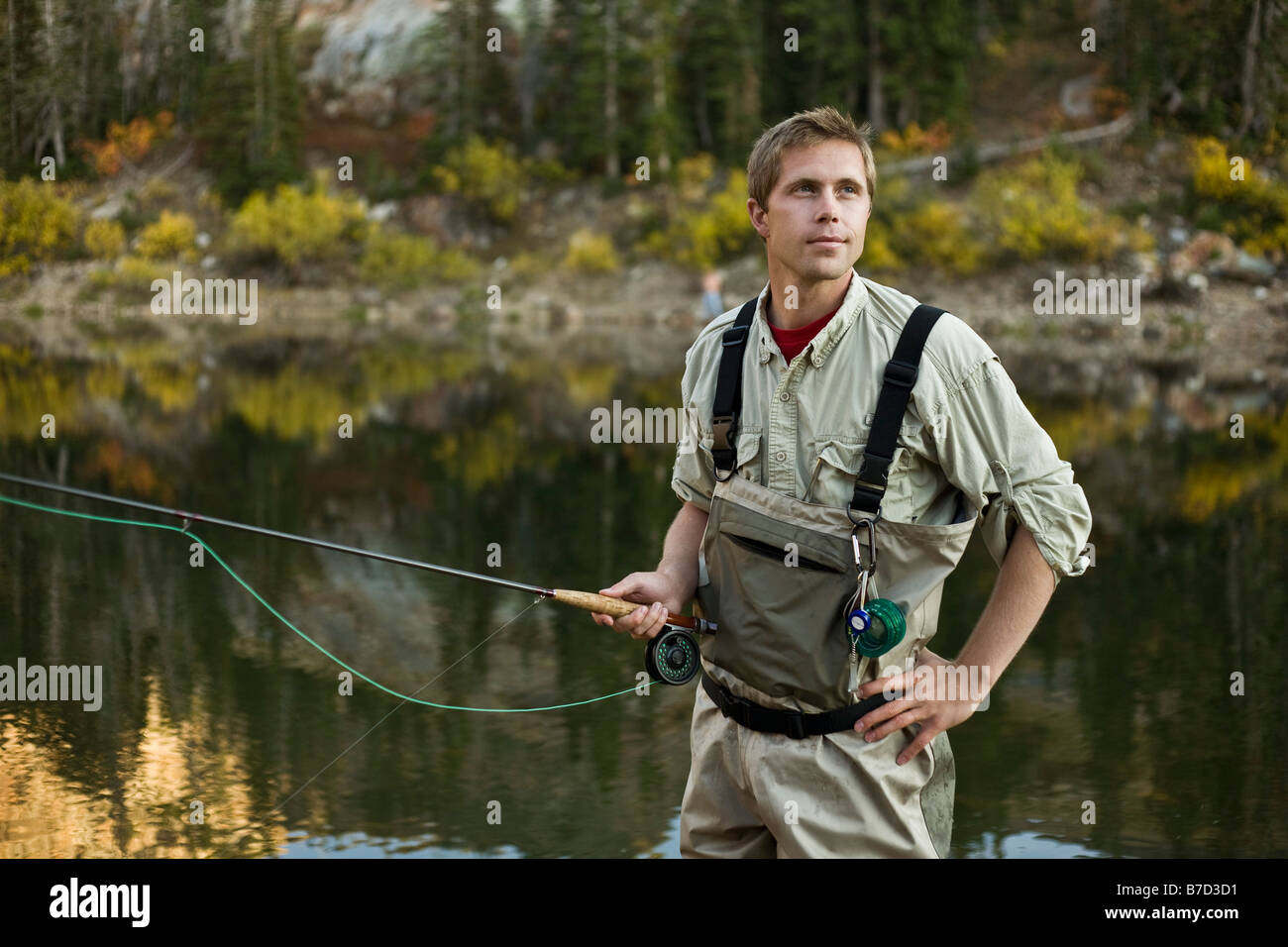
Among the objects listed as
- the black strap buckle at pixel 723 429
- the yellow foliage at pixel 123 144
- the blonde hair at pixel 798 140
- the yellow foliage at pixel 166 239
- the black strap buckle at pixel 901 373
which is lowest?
the black strap buckle at pixel 723 429

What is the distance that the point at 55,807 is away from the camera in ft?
14.1

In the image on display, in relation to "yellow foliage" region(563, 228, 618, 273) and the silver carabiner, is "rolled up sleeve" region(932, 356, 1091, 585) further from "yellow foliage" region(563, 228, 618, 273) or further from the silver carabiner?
"yellow foliage" region(563, 228, 618, 273)

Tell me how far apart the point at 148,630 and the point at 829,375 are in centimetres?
506

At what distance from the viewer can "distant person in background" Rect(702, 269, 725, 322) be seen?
3030 cm

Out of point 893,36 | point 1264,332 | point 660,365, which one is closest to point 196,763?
point 660,365

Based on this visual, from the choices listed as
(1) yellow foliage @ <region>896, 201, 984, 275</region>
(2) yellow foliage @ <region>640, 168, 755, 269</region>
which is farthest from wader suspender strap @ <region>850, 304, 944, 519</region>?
(2) yellow foliage @ <region>640, 168, 755, 269</region>

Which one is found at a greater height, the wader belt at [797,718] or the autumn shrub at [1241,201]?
the autumn shrub at [1241,201]

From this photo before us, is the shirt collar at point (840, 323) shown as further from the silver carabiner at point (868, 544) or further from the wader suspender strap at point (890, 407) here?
the silver carabiner at point (868, 544)

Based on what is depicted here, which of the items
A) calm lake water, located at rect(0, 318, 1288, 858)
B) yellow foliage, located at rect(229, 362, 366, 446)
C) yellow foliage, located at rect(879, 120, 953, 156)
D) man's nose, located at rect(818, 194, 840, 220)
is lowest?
calm lake water, located at rect(0, 318, 1288, 858)

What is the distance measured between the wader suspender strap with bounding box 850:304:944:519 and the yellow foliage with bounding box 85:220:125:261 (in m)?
42.7

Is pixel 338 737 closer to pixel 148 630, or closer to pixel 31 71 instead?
pixel 148 630

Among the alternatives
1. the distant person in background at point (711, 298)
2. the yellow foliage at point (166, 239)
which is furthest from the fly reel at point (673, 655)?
the yellow foliage at point (166, 239)

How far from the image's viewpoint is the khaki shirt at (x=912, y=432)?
7.16 feet

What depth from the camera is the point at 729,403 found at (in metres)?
2.40
